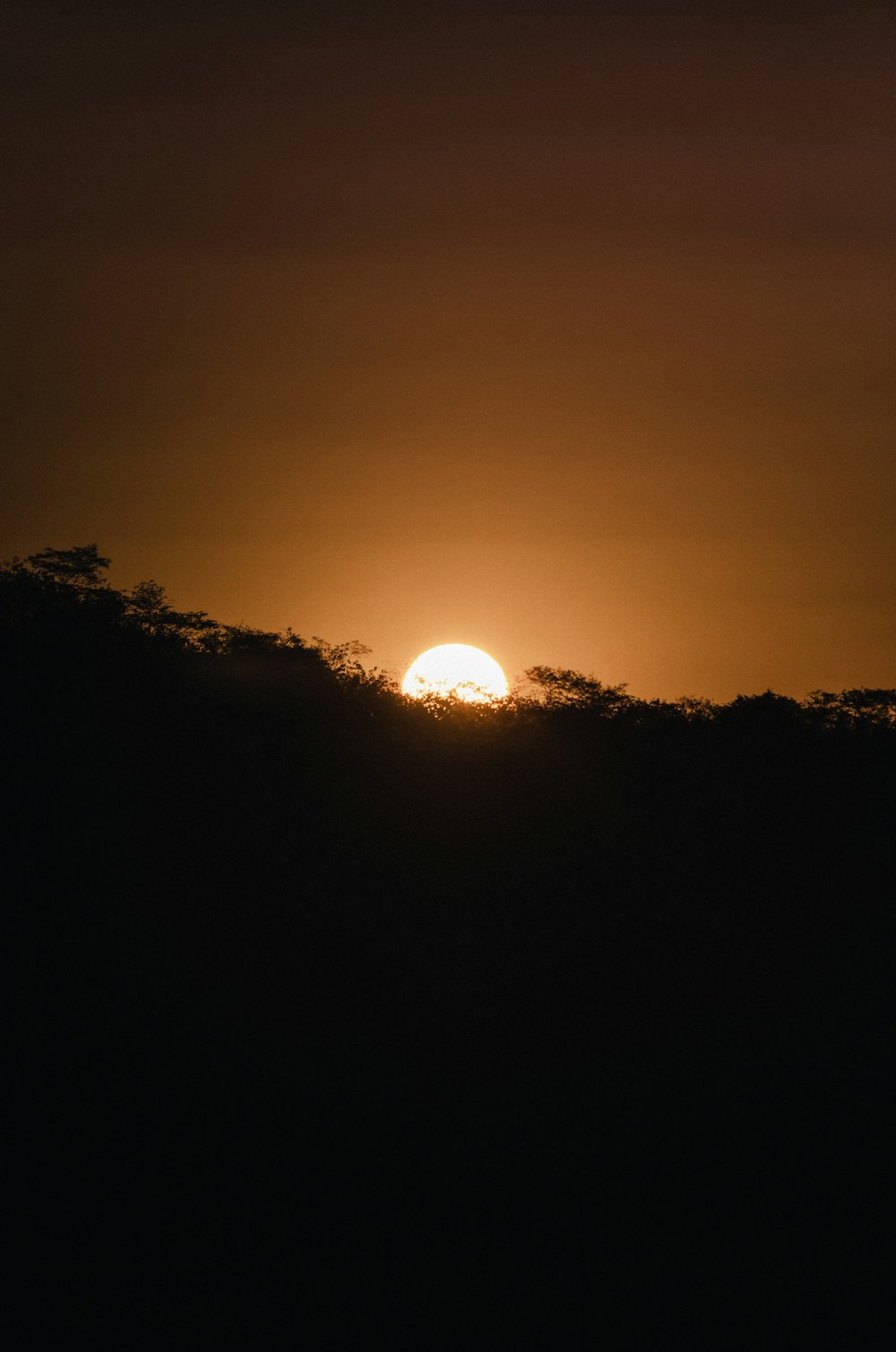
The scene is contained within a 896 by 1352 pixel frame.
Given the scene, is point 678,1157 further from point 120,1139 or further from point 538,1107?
point 120,1139

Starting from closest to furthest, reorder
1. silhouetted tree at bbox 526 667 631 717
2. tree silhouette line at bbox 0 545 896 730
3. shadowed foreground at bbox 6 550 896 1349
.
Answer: shadowed foreground at bbox 6 550 896 1349
tree silhouette line at bbox 0 545 896 730
silhouetted tree at bbox 526 667 631 717

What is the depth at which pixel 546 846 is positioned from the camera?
28.5 meters

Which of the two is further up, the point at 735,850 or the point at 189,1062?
the point at 735,850

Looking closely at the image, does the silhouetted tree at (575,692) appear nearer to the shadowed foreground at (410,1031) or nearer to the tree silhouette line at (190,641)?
the tree silhouette line at (190,641)

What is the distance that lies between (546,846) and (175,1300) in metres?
14.7

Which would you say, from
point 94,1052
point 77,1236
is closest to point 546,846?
point 94,1052

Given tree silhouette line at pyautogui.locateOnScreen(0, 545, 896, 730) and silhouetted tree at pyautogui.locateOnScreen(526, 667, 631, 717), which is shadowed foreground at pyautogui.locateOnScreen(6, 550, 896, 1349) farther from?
silhouetted tree at pyautogui.locateOnScreen(526, 667, 631, 717)

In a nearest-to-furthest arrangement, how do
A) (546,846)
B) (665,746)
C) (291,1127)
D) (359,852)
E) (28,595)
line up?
(291,1127) < (359,852) < (546,846) < (28,595) < (665,746)

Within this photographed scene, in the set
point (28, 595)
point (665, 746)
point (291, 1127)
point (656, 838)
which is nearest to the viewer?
point (291, 1127)

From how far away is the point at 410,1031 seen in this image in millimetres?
22328

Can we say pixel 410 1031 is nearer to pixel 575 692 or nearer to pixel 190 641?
pixel 190 641

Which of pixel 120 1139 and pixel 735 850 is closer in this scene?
pixel 120 1139

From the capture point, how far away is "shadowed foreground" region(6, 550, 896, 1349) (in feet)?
59.3

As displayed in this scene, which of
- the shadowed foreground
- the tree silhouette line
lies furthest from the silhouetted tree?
the shadowed foreground
